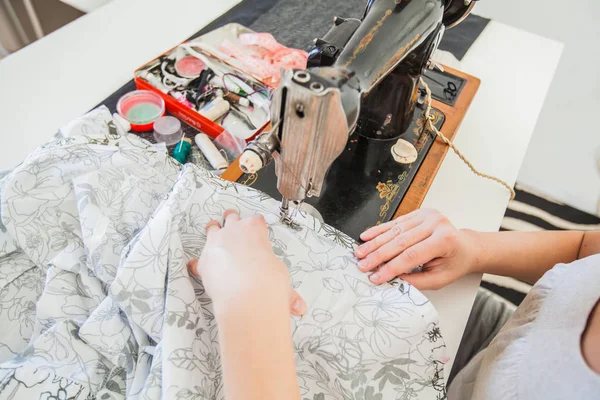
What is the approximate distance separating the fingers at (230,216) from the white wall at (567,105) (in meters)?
1.33

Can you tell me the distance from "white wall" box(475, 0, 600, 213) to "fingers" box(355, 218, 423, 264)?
1.08 meters

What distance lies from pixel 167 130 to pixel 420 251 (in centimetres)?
72

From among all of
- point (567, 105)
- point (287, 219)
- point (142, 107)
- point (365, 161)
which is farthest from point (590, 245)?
point (567, 105)

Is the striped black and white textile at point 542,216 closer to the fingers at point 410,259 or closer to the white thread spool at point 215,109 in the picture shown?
the fingers at point 410,259

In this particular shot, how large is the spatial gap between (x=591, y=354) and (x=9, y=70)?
4.99ft

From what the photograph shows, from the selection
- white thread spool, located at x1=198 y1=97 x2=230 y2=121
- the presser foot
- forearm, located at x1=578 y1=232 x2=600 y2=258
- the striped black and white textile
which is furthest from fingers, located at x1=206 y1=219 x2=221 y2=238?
the striped black and white textile

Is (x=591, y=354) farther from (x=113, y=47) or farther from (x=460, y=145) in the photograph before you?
(x=113, y=47)

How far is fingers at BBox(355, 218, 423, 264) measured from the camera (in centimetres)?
77

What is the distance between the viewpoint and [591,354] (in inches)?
26.6

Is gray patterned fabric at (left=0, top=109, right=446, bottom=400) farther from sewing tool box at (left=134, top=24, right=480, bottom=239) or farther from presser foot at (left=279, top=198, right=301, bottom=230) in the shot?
sewing tool box at (left=134, top=24, right=480, bottom=239)

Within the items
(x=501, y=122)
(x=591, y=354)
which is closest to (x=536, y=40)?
(x=501, y=122)

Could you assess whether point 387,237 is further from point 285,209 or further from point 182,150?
point 182,150

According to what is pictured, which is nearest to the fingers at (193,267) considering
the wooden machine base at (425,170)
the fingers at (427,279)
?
the wooden machine base at (425,170)

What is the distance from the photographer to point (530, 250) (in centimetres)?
89
